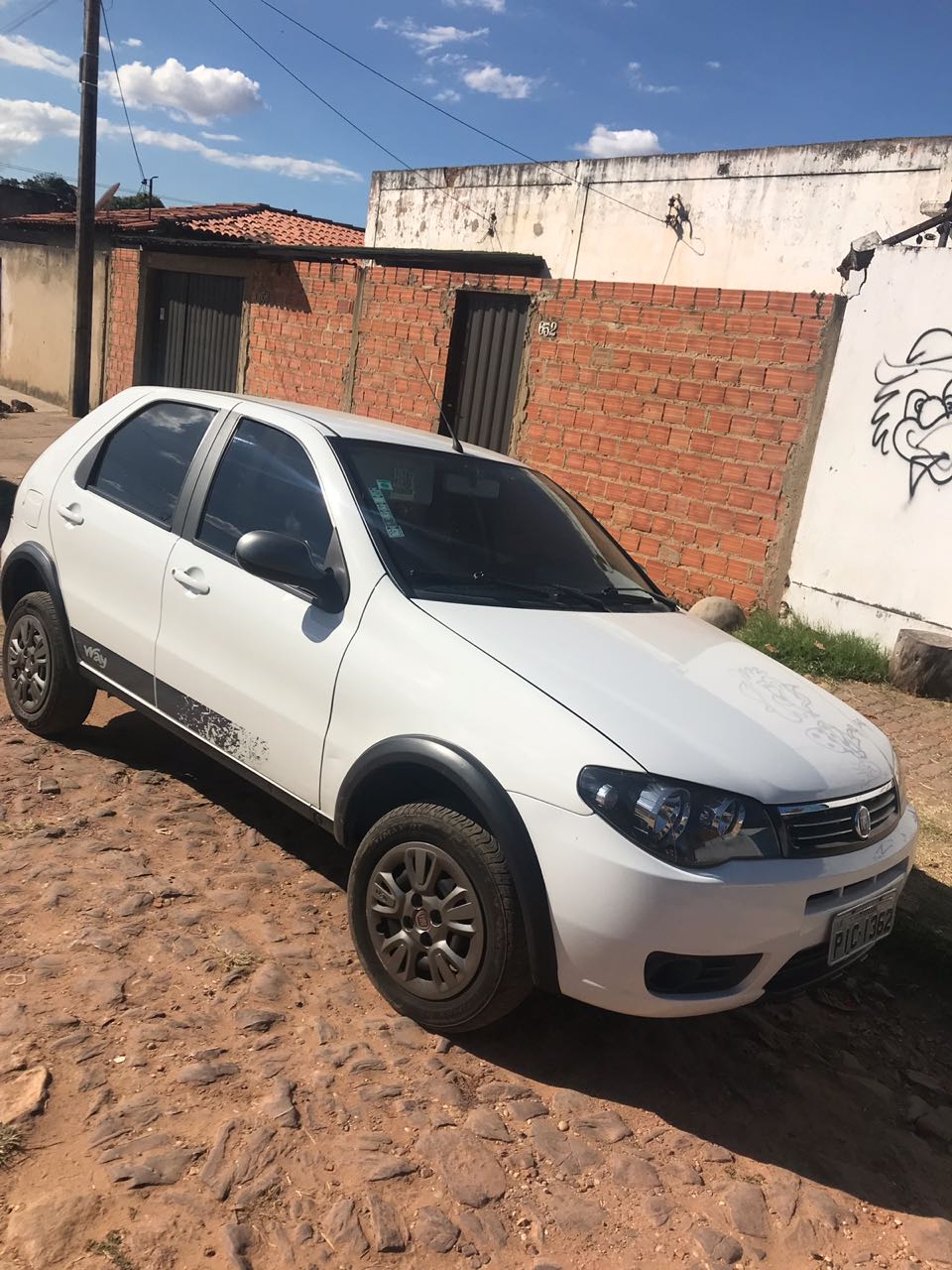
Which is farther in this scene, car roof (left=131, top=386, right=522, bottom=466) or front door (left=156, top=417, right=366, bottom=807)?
car roof (left=131, top=386, right=522, bottom=466)

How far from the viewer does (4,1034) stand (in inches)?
107

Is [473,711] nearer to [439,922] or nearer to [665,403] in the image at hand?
[439,922]

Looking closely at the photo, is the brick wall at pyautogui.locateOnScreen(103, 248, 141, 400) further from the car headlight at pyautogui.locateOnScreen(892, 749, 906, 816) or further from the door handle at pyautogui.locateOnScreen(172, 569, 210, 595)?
the car headlight at pyautogui.locateOnScreen(892, 749, 906, 816)

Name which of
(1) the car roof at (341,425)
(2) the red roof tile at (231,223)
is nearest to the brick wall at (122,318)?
(2) the red roof tile at (231,223)

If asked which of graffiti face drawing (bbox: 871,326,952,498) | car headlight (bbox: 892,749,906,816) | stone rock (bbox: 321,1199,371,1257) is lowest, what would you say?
stone rock (bbox: 321,1199,371,1257)

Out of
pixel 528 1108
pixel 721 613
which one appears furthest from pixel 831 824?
pixel 721 613

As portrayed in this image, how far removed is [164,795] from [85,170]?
15.4m

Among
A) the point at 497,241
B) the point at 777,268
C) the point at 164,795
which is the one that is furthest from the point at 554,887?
the point at 497,241

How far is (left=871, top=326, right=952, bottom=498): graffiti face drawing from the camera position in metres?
7.05

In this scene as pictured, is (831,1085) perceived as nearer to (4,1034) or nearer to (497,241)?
(4,1034)

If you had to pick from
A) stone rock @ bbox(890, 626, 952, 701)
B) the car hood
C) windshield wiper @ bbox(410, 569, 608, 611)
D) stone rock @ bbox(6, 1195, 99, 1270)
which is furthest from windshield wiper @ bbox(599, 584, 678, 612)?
stone rock @ bbox(890, 626, 952, 701)

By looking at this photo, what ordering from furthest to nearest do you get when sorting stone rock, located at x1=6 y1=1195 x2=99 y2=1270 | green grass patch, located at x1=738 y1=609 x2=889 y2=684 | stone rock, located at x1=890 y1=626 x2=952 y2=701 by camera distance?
green grass patch, located at x1=738 y1=609 x2=889 y2=684 → stone rock, located at x1=890 y1=626 x2=952 y2=701 → stone rock, located at x1=6 y1=1195 x2=99 y2=1270

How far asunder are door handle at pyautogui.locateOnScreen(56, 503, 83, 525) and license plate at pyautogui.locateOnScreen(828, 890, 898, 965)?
130 inches

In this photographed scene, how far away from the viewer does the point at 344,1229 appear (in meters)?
2.28
